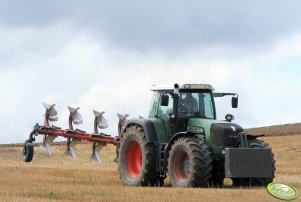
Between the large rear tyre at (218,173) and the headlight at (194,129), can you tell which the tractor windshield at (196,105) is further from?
Answer: the large rear tyre at (218,173)

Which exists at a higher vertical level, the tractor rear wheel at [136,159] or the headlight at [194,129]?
the headlight at [194,129]

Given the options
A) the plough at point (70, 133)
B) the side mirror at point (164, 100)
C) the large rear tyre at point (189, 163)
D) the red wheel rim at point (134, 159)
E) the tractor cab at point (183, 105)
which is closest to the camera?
the large rear tyre at point (189, 163)

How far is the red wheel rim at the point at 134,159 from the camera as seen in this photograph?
1698cm

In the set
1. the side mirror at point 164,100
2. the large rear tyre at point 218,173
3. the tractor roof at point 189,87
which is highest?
the tractor roof at point 189,87

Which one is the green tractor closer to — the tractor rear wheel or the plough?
the tractor rear wheel

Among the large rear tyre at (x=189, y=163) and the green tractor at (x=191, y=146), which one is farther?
the green tractor at (x=191, y=146)

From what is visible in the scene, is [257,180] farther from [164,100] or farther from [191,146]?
[164,100]

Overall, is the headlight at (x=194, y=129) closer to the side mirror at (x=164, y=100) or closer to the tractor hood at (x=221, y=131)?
the tractor hood at (x=221, y=131)

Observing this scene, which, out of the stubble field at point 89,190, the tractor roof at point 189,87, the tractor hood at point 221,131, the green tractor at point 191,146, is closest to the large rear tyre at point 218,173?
the green tractor at point 191,146

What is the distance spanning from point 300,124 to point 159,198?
44.8 meters

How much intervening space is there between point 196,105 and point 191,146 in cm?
181

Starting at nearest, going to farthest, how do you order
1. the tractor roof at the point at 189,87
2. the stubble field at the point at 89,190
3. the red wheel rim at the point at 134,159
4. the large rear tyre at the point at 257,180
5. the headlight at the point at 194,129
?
the stubble field at the point at 89,190, the large rear tyre at the point at 257,180, the headlight at the point at 194,129, the tractor roof at the point at 189,87, the red wheel rim at the point at 134,159

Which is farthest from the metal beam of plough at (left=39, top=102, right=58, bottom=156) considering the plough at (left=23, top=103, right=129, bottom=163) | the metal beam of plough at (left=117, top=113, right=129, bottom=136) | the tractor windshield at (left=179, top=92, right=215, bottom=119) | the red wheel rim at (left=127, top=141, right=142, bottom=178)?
the tractor windshield at (left=179, top=92, right=215, bottom=119)

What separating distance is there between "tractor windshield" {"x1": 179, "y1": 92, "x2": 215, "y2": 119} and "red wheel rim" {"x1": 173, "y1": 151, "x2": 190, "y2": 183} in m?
1.11
